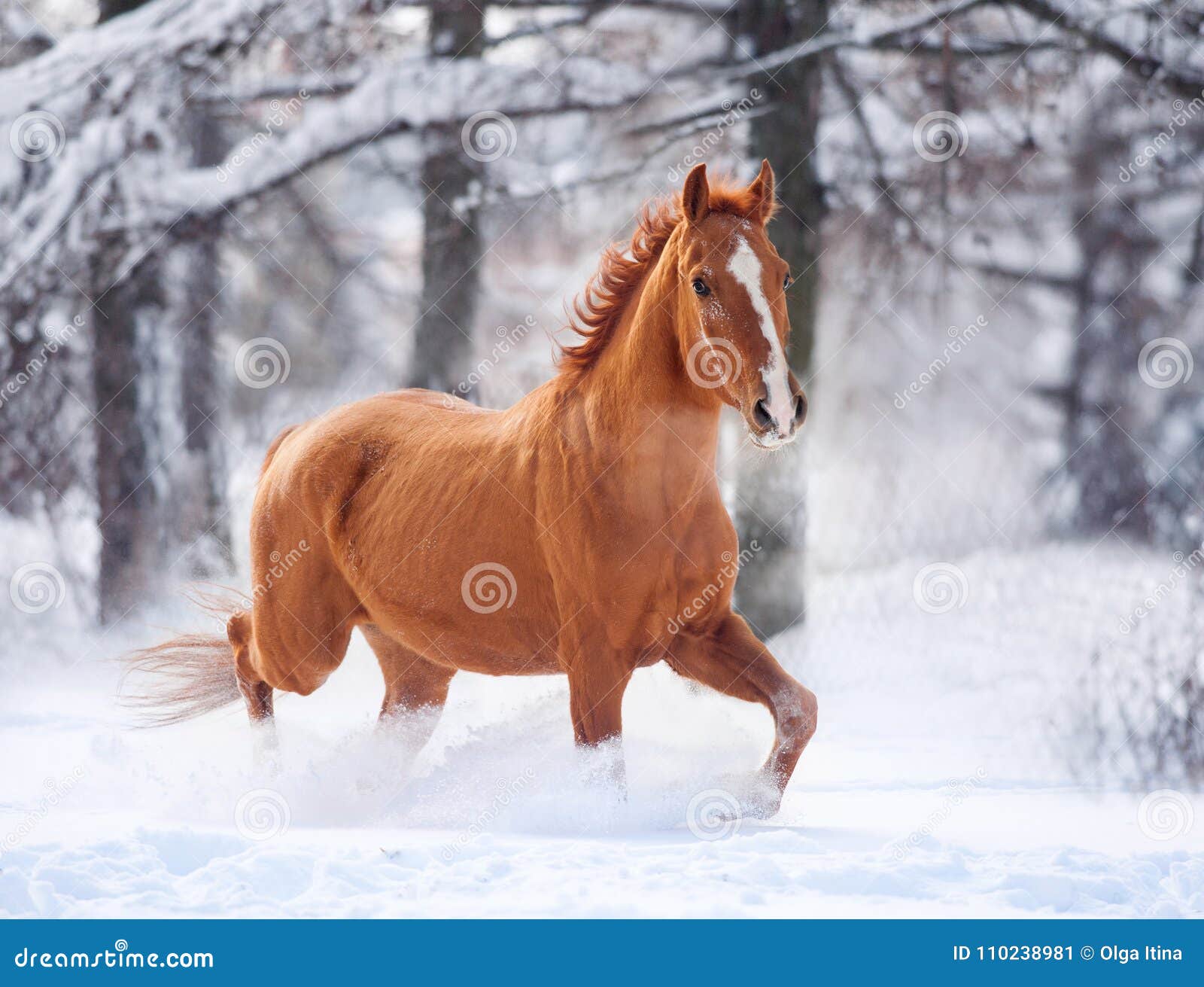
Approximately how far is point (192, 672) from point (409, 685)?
1010mm

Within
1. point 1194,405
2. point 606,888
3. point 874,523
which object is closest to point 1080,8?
point 1194,405

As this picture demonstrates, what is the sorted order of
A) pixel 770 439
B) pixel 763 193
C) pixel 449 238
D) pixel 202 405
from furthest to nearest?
pixel 202 405 < pixel 449 238 < pixel 763 193 < pixel 770 439

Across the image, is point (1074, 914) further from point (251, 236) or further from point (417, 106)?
point (251, 236)

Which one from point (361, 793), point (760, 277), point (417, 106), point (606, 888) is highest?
point (417, 106)

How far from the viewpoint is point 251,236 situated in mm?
8922

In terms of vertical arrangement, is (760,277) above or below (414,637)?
above

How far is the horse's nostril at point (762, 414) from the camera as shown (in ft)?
11.3

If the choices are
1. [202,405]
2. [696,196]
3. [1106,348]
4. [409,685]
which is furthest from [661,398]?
[202,405]

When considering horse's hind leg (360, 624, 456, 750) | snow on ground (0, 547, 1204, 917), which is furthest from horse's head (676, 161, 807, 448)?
horse's hind leg (360, 624, 456, 750)

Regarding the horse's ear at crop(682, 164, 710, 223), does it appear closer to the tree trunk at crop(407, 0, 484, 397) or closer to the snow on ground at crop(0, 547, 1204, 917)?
the snow on ground at crop(0, 547, 1204, 917)

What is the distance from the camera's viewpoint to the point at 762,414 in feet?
11.4

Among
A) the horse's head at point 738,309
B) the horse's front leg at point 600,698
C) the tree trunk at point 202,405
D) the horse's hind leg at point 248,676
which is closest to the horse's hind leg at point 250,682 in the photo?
the horse's hind leg at point 248,676

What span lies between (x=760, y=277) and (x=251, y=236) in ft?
20.4

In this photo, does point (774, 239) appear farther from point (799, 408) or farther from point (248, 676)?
point (799, 408)
